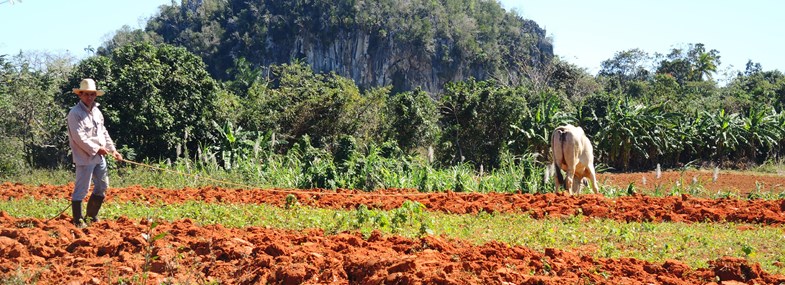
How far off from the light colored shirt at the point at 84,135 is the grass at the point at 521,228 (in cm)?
118

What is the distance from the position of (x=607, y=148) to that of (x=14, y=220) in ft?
64.4

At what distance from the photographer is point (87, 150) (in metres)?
Result: 9.03

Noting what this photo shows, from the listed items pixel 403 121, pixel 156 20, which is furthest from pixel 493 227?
pixel 156 20

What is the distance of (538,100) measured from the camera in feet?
90.9

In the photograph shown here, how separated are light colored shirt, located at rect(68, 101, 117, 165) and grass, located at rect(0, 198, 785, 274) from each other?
3.88ft

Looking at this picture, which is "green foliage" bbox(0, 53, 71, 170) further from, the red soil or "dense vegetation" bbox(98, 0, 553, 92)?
"dense vegetation" bbox(98, 0, 553, 92)

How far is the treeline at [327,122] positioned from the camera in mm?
20812

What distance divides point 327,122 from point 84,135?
15537mm

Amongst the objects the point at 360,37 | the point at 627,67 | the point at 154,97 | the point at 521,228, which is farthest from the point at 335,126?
the point at 360,37

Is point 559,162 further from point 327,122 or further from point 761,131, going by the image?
point 761,131

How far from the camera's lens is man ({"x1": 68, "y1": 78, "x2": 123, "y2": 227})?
9.04m

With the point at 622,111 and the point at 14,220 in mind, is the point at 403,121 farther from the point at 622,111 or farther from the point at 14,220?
the point at 14,220

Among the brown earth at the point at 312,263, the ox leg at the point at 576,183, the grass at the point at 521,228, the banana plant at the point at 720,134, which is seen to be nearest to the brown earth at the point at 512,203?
the grass at the point at 521,228

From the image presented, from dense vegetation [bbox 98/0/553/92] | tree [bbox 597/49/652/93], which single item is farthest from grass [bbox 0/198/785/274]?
dense vegetation [bbox 98/0/553/92]
